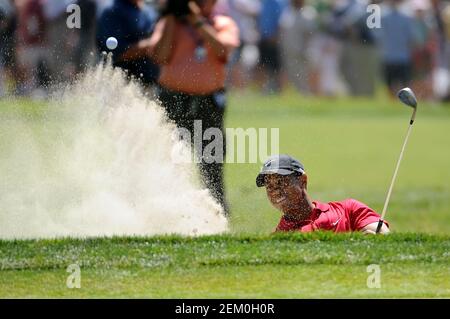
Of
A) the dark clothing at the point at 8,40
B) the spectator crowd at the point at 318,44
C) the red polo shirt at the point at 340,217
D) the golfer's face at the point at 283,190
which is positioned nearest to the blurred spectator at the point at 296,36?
the spectator crowd at the point at 318,44

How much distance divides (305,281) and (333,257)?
54 centimetres

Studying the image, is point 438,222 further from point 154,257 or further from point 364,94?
point 364,94

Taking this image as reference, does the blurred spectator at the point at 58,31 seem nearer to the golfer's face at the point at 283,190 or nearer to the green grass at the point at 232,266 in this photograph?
the golfer's face at the point at 283,190

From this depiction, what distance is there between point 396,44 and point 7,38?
10244 mm

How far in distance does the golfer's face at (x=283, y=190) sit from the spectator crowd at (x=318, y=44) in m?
11.5

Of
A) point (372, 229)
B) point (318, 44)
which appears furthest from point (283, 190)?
point (318, 44)

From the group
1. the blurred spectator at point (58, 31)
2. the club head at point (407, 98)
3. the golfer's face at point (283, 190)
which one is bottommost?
the golfer's face at point (283, 190)

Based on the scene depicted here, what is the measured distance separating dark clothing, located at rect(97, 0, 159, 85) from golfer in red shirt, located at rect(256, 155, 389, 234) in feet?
8.94

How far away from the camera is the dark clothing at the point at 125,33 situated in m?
11.3

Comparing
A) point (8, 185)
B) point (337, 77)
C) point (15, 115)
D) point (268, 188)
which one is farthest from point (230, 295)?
point (337, 77)

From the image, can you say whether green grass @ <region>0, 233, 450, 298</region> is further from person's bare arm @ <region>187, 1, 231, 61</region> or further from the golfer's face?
person's bare arm @ <region>187, 1, 231, 61</region>

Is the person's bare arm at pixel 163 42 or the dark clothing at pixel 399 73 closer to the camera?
the person's bare arm at pixel 163 42

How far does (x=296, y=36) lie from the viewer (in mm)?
26266

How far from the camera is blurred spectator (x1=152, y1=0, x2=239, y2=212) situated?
36.6 feet
